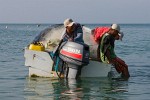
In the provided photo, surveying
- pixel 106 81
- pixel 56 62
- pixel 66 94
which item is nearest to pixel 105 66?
pixel 106 81

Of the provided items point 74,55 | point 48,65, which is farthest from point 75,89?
point 48,65

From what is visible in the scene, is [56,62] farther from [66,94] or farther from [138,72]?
[138,72]

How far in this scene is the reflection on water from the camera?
37.3 feet

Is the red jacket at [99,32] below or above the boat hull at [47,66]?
above

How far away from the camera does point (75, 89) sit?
12414 mm

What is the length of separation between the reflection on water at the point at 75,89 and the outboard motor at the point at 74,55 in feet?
1.47

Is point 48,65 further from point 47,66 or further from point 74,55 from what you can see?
point 74,55

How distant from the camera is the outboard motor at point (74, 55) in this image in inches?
501

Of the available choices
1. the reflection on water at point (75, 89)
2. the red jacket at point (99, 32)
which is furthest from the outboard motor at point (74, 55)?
the red jacket at point (99, 32)

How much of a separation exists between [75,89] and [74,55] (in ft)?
2.96

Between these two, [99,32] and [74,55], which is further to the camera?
[99,32]

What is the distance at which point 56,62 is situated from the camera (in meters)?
13.5

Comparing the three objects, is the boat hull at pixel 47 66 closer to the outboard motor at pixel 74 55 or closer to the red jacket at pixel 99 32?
the outboard motor at pixel 74 55

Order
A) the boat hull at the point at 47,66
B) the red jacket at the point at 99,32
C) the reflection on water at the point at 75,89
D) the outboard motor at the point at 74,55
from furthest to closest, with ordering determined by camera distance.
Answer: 1. the red jacket at the point at 99,32
2. the boat hull at the point at 47,66
3. the outboard motor at the point at 74,55
4. the reflection on water at the point at 75,89
